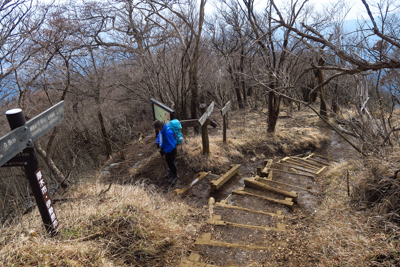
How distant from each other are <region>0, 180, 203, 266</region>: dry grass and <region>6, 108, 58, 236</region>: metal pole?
0.19 meters

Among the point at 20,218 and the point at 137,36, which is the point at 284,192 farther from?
the point at 137,36

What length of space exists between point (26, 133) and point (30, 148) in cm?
21

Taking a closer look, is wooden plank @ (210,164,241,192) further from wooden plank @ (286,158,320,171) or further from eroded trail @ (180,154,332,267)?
wooden plank @ (286,158,320,171)

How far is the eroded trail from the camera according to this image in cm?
339

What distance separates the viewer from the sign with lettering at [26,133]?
227 cm

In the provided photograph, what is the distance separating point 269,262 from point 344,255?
0.90m

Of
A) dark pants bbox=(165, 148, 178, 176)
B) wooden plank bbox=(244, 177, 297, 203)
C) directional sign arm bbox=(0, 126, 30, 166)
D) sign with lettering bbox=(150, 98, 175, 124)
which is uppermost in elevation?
directional sign arm bbox=(0, 126, 30, 166)

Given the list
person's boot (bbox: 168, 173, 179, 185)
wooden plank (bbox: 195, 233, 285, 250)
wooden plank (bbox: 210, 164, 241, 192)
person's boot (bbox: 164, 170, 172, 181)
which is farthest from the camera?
person's boot (bbox: 164, 170, 172, 181)

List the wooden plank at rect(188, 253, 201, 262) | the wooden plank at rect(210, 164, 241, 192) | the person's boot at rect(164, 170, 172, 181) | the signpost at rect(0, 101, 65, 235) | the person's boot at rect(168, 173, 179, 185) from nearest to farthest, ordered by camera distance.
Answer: the signpost at rect(0, 101, 65, 235) < the wooden plank at rect(188, 253, 201, 262) < the wooden plank at rect(210, 164, 241, 192) < the person's boot at rect(168, 173, 179, 185) < the person's boot at rect(164, 170, 172, 181)

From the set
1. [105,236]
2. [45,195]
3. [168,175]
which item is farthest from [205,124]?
[45,195]

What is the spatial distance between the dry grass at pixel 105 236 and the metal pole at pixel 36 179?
19cm

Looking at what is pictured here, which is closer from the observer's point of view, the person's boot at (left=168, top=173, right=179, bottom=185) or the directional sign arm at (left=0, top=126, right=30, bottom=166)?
the directional sign arm at (left=0, top=126, right=30, bottom=166)

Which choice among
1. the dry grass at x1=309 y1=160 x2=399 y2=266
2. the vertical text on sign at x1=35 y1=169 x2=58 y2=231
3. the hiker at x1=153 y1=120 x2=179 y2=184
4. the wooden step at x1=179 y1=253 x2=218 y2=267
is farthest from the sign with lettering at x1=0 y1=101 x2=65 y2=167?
the dry grass at x1=309 y1=160 x2=399 y2=266

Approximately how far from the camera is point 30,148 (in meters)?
2.67
